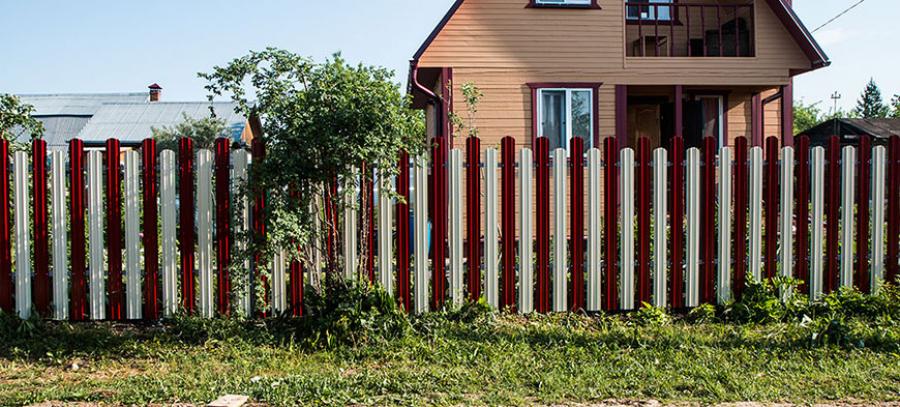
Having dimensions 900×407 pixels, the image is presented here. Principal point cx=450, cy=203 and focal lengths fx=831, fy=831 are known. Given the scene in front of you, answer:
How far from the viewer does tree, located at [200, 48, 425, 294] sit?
654cm

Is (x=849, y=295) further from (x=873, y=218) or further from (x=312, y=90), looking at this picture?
(x=312, y=90)

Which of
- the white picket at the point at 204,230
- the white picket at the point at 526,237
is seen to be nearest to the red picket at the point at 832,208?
the white picket at the point at 526,237

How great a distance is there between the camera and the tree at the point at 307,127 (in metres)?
6.54

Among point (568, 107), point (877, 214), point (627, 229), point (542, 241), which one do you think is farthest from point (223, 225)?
point (568, 107)

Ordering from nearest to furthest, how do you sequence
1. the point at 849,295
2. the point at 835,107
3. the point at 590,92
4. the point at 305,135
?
1. the point at 305,135
2. the point at 849,295
3. the point at 590,92
4. the point at 835,107

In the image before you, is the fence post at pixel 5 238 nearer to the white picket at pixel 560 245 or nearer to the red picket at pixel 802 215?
the white picket at pixel 560 245

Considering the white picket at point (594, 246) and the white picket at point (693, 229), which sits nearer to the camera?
the white picket at point (594, 246)

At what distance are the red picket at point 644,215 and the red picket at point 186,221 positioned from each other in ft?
13.2

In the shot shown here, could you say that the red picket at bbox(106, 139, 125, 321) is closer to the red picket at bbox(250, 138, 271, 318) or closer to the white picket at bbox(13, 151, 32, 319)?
the white picket at bbox(13, 151, 32, 319)

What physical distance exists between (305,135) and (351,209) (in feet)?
3.23

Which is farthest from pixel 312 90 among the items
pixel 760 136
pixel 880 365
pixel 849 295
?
pixel 760 136

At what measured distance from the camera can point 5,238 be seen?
23.5ft

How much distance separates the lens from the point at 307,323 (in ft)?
22.2

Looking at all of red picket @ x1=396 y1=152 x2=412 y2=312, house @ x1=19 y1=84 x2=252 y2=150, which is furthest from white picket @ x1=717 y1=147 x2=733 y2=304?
house @ x1=19 y1=84 x2=252 y2=150
